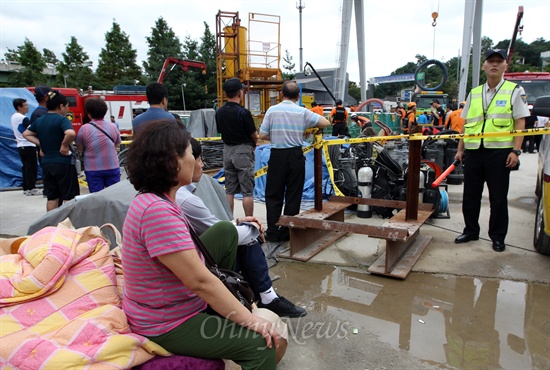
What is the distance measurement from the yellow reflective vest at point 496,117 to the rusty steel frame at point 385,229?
717 millimetres

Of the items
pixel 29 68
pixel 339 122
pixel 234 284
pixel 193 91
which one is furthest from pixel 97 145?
pixel 29 68

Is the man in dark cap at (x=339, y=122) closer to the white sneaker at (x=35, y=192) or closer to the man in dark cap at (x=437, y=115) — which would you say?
the man in dark cap at (x=437, y=115)

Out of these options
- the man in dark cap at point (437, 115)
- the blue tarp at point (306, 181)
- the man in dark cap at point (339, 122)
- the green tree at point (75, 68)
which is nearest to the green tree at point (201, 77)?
the green tree at point (75, 68)

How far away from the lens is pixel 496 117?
13.4 feet

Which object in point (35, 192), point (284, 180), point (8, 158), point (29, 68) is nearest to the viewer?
point (284, 180)

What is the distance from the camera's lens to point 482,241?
15.0ft

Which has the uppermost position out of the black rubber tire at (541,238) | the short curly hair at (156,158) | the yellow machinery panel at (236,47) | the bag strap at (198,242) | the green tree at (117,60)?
the green tree at (117,60)

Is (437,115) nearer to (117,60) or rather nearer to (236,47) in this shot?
(236,47)

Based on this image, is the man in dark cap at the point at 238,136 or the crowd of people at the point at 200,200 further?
the man in dark cap at the point at 238,136

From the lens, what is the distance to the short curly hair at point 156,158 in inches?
65.4

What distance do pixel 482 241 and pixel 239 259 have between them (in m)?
3.30

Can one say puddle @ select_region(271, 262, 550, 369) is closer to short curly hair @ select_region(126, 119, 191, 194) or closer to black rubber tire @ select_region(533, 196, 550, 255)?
black rubber tire @ select_region(533, 196, 550, 255)

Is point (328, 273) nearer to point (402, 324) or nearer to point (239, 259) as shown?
point (402, 324)

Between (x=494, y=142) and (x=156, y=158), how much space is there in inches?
149
